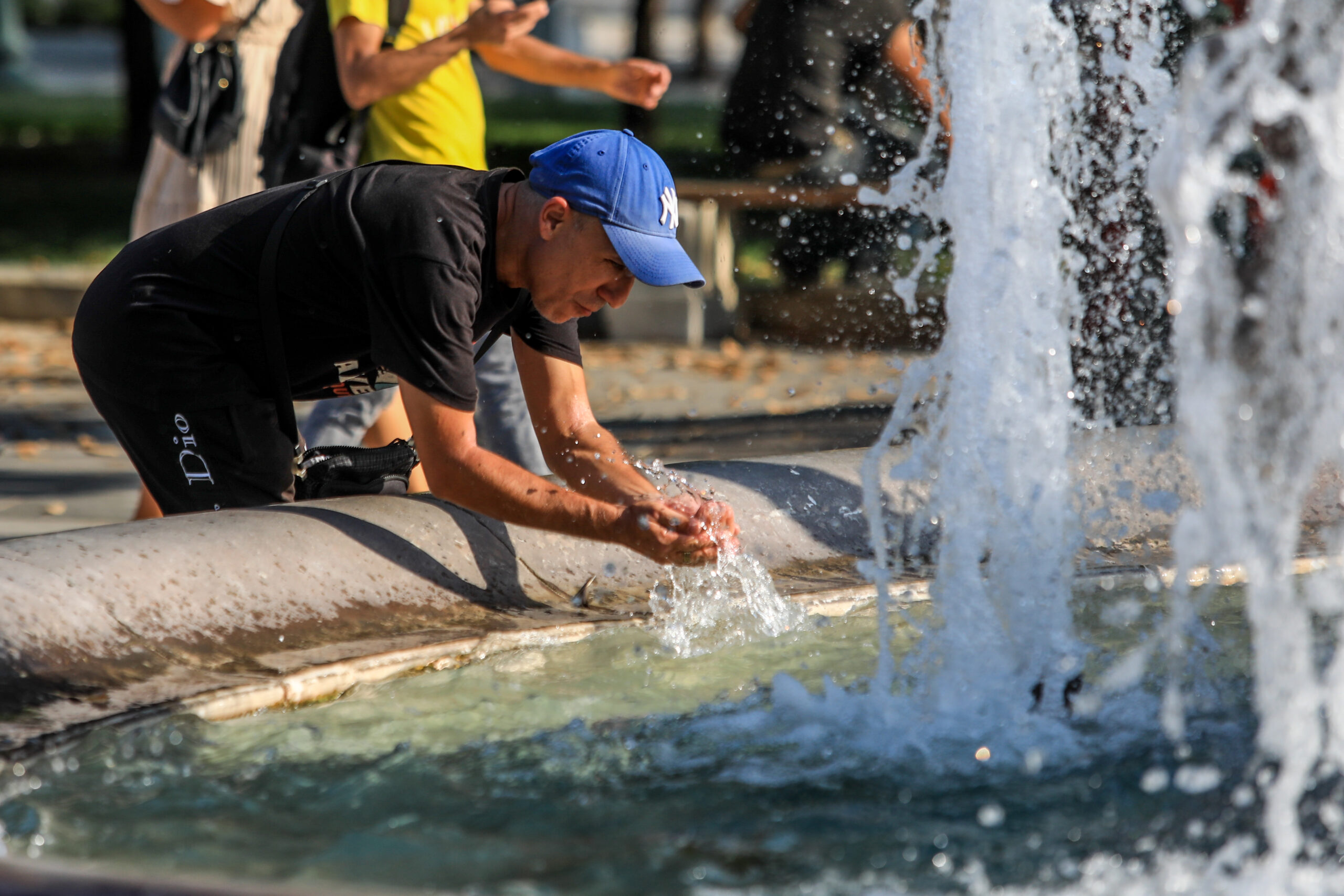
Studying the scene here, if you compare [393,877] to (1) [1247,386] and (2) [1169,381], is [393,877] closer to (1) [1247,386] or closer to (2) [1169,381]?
(1) [1247,386]

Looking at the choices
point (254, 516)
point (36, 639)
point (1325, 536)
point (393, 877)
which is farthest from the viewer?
point (1325, 536)

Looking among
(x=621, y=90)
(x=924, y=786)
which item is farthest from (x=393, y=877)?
(x=621, y=90)

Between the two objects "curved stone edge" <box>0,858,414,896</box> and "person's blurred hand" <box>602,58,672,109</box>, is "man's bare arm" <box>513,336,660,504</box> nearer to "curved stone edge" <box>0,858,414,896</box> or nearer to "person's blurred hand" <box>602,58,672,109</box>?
"person's blurred hand" <box>602,58,672,109</box>

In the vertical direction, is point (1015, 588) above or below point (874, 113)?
below

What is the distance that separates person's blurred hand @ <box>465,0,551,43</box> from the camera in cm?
390

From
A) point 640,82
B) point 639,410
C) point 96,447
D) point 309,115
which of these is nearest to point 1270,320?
point 640,82

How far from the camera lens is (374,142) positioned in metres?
4.24

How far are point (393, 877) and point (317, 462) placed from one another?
1.45 m

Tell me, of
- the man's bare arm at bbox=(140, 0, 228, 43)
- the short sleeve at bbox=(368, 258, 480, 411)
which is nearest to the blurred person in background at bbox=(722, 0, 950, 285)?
the man's bare arm at bbox=(140, 0, 228, 43)

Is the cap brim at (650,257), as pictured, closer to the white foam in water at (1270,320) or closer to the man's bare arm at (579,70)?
the white foam in water at (1270,320)

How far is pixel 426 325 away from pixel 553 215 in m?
0.30

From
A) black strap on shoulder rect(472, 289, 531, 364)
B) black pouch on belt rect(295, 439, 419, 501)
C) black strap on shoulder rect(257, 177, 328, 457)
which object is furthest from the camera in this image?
black pouch on belt rect(295, 439, 419, 501)

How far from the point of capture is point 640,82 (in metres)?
4.05

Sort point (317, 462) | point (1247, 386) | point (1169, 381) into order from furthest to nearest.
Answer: point (1169, 381) < point (317, 462) < point (1247, 386)
